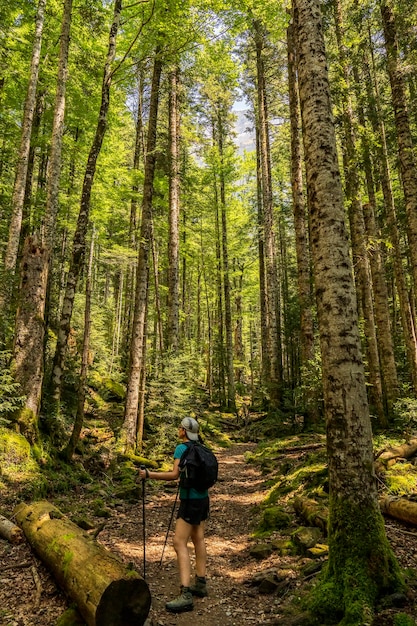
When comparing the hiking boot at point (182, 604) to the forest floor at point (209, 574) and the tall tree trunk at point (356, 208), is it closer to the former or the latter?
the forest floor at point (209, 574)

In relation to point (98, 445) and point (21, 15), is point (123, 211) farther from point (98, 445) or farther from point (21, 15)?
point (98, 445)

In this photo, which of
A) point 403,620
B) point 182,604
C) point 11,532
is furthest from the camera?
point 11,532

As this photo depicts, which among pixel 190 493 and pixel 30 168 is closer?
pixel 190 493

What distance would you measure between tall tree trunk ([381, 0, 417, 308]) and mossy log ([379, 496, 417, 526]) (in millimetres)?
6185

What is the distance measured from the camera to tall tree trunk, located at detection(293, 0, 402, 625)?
3807 millimetres

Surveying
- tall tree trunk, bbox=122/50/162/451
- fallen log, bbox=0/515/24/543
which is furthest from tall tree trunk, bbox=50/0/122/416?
fallen log, bbox=0/515/24/543

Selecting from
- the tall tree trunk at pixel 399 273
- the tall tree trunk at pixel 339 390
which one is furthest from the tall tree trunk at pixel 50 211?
the tall tree trunk at pixel 399 273

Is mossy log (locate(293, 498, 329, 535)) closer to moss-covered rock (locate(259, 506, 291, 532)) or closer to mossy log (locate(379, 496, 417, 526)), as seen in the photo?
moss-covered rock (locate(259, 506, 291, 532))

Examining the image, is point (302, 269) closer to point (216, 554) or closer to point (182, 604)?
point (216, 554)

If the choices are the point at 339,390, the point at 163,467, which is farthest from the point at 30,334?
the point at 339,390

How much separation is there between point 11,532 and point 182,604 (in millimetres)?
2670

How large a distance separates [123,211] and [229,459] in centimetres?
1692

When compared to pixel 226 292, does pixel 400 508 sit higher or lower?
lower

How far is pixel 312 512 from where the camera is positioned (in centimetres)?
636
